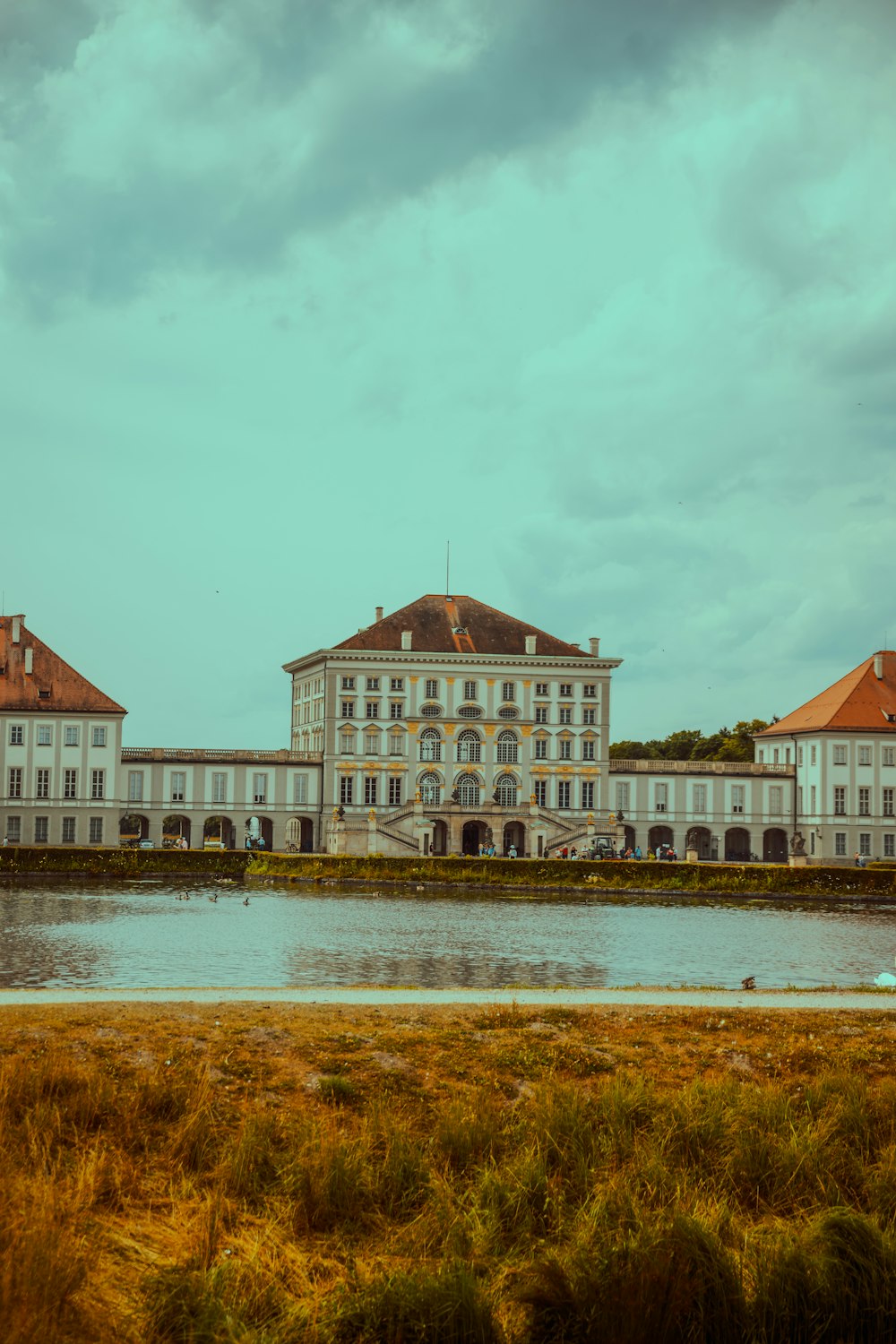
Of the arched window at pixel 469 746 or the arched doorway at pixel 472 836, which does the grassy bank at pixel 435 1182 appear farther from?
the arched window at pixel 469 746

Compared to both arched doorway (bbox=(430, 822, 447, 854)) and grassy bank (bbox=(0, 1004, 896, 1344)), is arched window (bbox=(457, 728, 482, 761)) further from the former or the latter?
grassy bank (bbox=(0, 1004, 896, 1344))

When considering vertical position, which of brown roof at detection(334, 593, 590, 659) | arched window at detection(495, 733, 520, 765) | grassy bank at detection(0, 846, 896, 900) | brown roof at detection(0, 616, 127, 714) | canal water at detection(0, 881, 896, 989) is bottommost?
canal water at detection(0, 881, 896, 989)

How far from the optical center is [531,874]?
171 ft

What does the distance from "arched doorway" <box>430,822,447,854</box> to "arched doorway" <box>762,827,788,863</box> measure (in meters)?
19.5

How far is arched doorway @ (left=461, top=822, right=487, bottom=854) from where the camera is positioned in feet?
273

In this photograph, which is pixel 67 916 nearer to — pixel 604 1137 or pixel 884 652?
pixel 604 1137

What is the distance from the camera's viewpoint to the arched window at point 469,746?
285 ft

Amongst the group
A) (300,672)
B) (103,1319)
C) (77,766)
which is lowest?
(103,1319)

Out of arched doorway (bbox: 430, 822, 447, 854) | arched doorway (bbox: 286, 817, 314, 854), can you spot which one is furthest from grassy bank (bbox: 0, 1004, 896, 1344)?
arched doorway (bbox: 286, 817, 314, 854)

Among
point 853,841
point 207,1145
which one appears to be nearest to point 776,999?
point 207,1145

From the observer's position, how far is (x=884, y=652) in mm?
88312

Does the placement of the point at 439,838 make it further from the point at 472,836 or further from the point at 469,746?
the point at 469,746

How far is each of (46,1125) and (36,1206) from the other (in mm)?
1614

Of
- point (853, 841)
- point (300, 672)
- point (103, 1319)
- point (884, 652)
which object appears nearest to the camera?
point (103, 1319)
